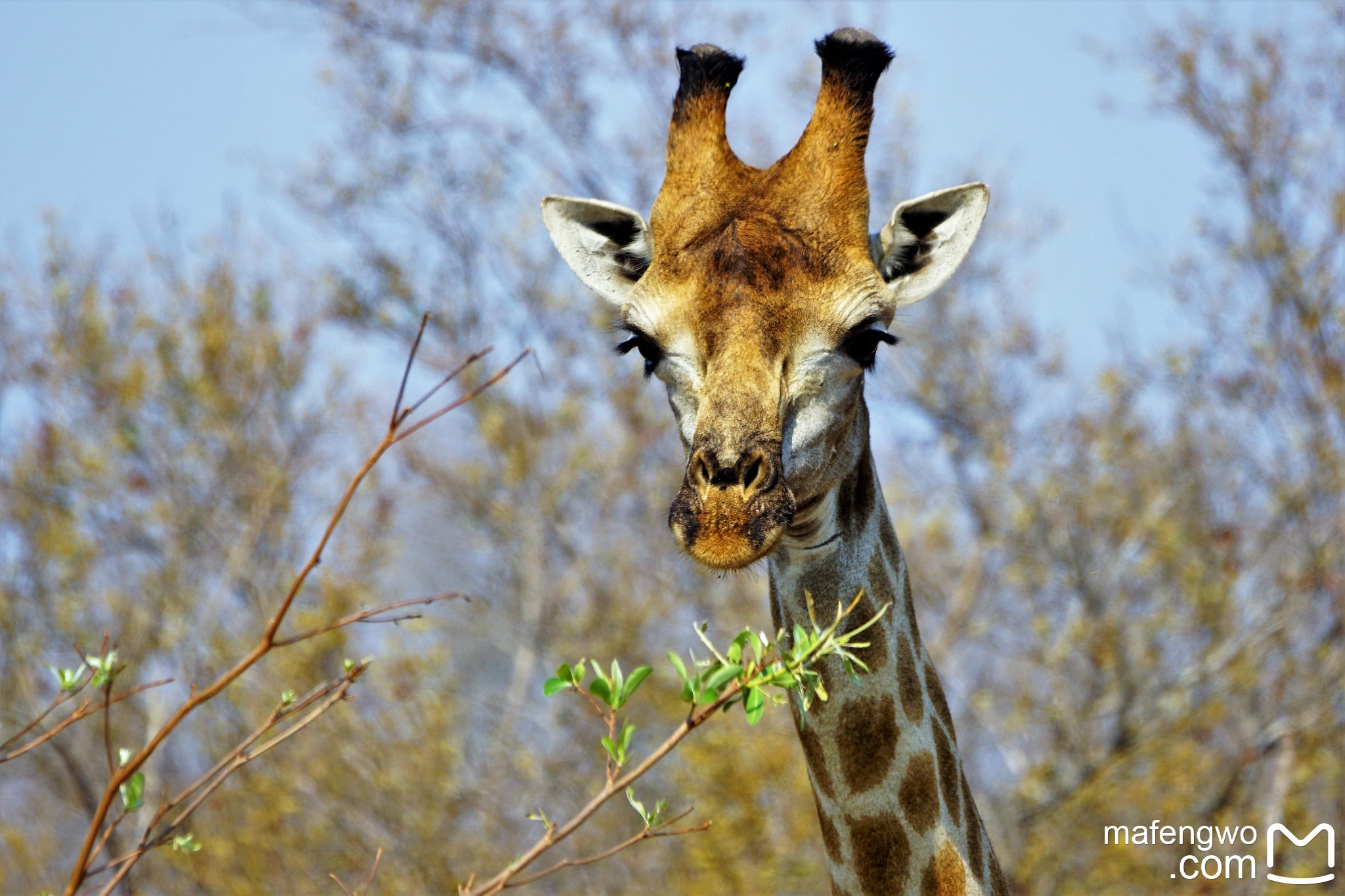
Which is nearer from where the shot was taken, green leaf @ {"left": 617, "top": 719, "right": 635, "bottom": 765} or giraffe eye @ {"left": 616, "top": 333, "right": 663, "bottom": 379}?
green leaf @ {"left": 617, "top": 719, "right": 635, "bottom": 765}

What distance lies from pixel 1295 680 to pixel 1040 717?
8.51 ft

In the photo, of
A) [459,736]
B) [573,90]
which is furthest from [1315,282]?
[459,736]

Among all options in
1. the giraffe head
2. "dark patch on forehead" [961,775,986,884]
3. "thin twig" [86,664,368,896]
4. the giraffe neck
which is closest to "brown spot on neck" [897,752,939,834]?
the giraffe neck

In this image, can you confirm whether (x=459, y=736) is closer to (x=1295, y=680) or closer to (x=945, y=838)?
(x=1295, y=680)

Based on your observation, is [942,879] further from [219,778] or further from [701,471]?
[219,778]

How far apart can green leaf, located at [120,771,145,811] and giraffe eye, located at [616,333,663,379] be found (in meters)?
1.57

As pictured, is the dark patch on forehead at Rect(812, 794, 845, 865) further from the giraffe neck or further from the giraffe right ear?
the giraffe right ear

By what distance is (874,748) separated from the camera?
329 cm

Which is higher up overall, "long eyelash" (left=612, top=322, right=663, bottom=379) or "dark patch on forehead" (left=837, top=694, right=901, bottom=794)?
"long eyelash" (left=612, top=322, right=663, bottom=379)

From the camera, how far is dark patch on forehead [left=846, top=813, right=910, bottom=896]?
3.25m

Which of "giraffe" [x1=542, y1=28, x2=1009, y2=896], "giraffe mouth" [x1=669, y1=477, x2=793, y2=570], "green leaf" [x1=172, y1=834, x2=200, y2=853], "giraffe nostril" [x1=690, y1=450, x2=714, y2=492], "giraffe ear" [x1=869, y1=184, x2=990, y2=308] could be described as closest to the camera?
"green leaf" [x1=172, y1=834, x2=200, y2=853]

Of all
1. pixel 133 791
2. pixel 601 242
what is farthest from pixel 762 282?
pixel 133 791

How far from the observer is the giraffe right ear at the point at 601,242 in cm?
388

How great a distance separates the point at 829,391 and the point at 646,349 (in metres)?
0.50
